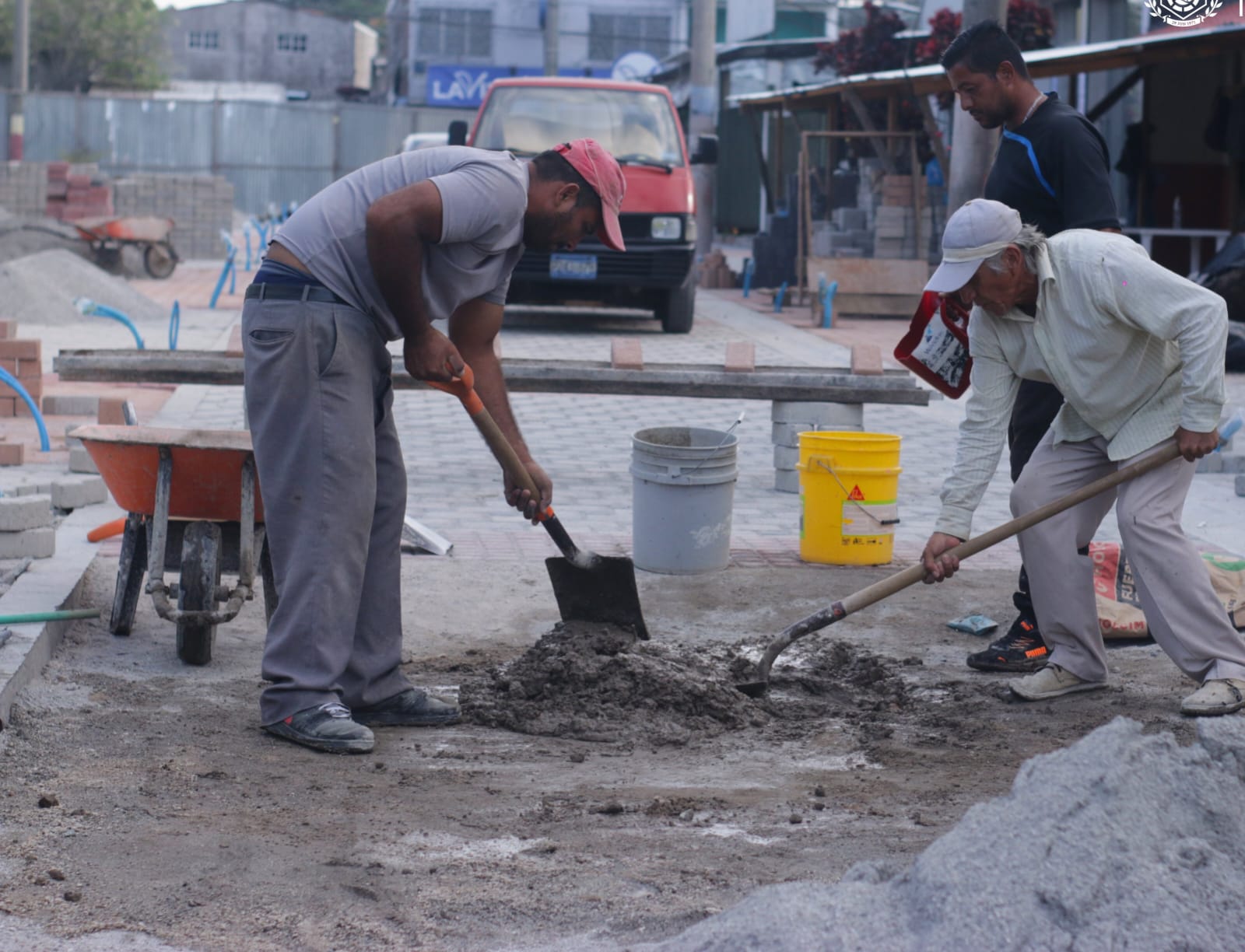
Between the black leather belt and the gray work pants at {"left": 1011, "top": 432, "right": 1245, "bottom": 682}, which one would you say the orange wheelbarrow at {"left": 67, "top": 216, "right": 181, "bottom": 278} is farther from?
the gray work pants at {"left": 1011, "top": 432, "right": 1245, "bottom": 682}

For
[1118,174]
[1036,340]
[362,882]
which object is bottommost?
[362,882]

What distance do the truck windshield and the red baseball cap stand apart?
9457 mm

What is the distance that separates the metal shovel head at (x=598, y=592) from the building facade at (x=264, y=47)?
63.5 metres

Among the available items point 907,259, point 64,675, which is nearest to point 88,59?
point 907,259

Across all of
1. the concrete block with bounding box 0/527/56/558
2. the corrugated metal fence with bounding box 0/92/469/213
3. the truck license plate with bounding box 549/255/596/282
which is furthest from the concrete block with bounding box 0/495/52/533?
the corrugated metal fence with bounding box 0/92/469/213

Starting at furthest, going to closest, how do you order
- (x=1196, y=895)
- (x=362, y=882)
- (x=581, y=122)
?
1. (x=581, y=122)
2. (x=362, y=882)
3. (x=1196, y=895)

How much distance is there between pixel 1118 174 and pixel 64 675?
15.7 metres

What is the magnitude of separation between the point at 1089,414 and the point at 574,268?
31.7ft

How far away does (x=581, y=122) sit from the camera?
13.6 m

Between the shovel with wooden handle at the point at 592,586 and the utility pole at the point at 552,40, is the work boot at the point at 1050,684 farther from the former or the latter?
the utility pole at the point at 552,40

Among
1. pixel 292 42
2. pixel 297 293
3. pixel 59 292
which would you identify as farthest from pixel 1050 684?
pixel 292 42

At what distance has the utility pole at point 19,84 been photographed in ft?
83.4

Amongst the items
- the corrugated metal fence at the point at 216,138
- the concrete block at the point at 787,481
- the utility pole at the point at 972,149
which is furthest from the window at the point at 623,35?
the concrete block at the point at 787,481

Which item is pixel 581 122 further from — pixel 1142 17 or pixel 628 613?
pixel 628 613
